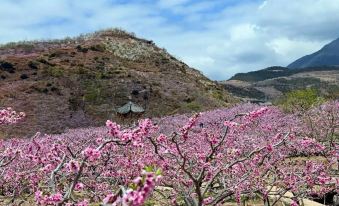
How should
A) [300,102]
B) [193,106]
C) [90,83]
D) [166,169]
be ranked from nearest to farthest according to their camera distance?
[166,169] → [300,102] → [193,106] → [90,83]

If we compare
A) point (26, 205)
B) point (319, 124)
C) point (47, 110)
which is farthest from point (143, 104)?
point (26, 205)

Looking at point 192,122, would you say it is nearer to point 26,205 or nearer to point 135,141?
point 135,141

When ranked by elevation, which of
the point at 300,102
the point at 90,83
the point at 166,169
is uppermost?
the point at 90,83

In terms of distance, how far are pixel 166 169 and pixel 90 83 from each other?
48.4 meters

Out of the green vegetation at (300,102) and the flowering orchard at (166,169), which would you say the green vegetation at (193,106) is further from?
the flowering orchard at (166,169)

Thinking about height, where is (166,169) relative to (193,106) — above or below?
below

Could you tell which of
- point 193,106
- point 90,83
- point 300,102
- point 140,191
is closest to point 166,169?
point 140,191

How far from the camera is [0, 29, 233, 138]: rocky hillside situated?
164 feet

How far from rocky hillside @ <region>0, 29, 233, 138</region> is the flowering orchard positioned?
85.6 ft

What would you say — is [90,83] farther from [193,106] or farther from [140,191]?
[140,191]

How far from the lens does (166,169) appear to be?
10273mm

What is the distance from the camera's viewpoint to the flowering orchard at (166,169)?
5258 mm

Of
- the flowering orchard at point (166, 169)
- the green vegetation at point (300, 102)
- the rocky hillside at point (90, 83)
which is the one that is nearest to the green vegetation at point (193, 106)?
the rocky hillside at point (90, 83)

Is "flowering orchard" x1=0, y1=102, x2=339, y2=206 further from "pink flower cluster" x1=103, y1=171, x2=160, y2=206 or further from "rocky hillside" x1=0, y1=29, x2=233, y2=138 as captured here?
"rocky hillside" x1=0, y1=29, x2=233, y2=138
